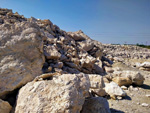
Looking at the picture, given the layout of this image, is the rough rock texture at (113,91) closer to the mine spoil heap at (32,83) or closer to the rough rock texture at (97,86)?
the rough rock texture at (97,86)

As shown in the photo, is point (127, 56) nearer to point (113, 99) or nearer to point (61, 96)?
point (113, 99)

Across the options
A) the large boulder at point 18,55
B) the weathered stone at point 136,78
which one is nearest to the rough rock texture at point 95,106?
the large boulder at point 18,55

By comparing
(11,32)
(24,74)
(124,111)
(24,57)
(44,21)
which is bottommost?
(124,111)

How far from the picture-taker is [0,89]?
2.29 m

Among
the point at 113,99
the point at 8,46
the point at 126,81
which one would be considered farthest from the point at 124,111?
the point at 8,46

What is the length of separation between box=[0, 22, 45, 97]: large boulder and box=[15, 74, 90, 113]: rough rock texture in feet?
1.38

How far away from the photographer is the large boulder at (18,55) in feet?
8.09

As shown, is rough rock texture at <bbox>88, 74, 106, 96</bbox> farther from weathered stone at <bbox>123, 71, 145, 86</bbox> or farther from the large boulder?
the large boulder

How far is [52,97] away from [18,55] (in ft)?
4.37

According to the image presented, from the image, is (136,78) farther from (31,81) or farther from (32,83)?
(32,83)

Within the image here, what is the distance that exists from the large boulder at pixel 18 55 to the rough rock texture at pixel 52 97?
0.42 metres

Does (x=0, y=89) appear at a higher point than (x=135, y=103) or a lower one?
higher

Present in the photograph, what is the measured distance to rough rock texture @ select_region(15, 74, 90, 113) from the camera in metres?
1.89

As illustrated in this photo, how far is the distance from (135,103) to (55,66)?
3.05 metres
